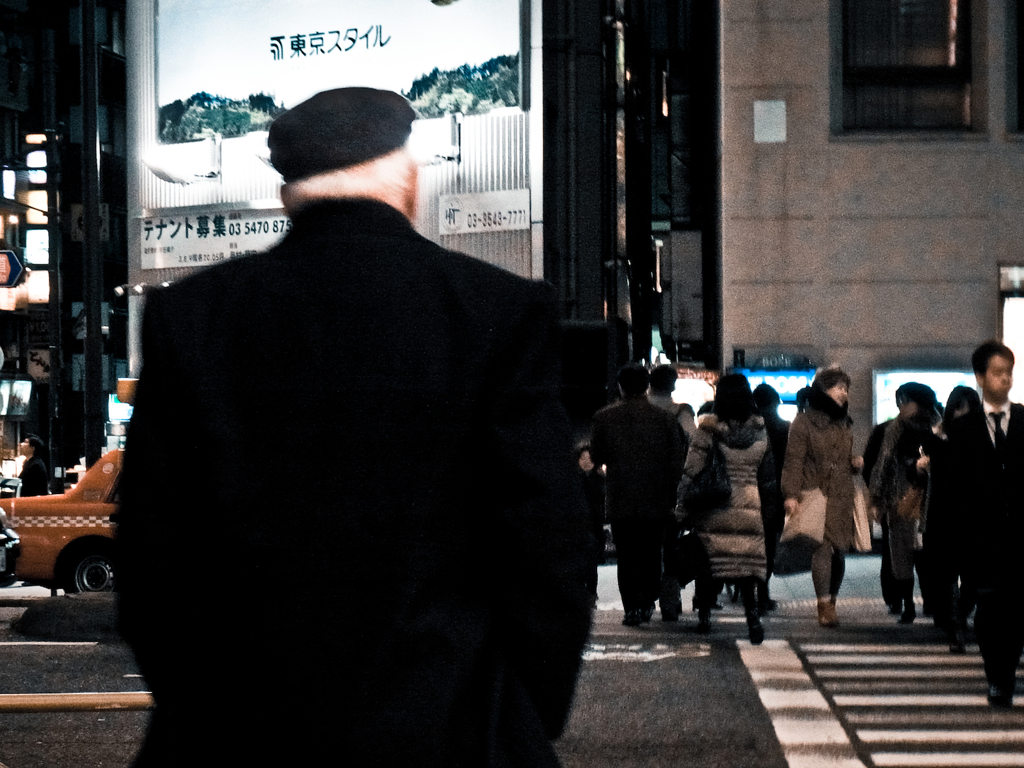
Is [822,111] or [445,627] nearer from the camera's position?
[445,627]

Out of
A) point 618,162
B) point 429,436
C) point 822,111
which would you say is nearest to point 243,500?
point 429,436

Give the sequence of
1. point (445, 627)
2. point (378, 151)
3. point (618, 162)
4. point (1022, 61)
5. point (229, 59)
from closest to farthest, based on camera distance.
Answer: point (445, 627) → point (378, 151) → point (1022, 61) → point (229, 59) → point (618, 162)

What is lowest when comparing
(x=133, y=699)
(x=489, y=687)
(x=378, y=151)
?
(x=133, y=699)

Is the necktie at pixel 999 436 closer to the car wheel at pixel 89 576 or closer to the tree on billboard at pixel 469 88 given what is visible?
the car wheel at pixel 89 576

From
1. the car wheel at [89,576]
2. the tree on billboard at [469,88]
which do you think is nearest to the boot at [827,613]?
the car wheel at [89,576]

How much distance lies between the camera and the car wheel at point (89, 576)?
623 inches

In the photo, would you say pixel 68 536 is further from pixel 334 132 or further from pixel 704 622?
pixel 334 132

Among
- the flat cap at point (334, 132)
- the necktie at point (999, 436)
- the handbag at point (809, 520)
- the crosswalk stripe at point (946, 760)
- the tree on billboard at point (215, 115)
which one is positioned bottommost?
the crosswalk stripe at point (946, 760)

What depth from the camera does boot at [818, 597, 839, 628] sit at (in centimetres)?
1192

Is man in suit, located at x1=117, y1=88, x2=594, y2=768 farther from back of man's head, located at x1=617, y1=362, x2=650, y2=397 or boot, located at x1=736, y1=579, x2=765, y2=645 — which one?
back of man's head, located at x1=617, y1=362, x2=650, y2=397

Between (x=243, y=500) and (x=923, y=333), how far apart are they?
18.8m

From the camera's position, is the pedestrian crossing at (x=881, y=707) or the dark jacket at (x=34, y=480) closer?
the pedestrian crossing at (x=881, y=707)

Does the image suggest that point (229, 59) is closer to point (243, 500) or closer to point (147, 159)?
point (147, 159)

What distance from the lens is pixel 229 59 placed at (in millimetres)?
24688
